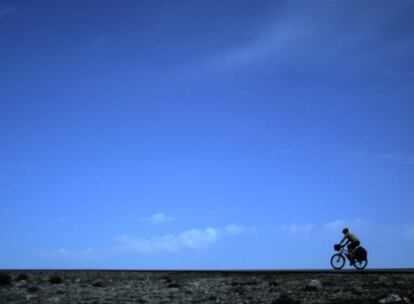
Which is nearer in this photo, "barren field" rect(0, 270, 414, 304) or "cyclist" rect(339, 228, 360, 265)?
"barren field" rect(0, 270, 414, 304)

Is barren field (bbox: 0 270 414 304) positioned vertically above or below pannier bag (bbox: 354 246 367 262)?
below

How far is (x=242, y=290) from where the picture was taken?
59.6 feet

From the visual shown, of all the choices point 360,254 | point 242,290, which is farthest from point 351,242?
point 242,290

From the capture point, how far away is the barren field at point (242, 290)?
16.2 m

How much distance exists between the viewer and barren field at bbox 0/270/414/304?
16.2 metres

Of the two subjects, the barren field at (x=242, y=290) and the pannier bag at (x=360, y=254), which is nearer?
the barren field at (x=242, y=290)

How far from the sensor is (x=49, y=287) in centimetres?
2177

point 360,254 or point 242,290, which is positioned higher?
point 360,254

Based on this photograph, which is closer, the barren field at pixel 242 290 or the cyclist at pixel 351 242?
the barren field at pixel 242 290

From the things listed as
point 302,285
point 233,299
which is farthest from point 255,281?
point 233,299

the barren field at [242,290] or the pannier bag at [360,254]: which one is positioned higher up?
the pannier bag at [360,254]

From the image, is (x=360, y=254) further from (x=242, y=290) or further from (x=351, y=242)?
(x=242, y=290)

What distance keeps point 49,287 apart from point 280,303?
11.4 m

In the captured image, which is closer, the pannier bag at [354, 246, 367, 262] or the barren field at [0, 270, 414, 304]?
the barren field at [0, 270, 414, 304]
